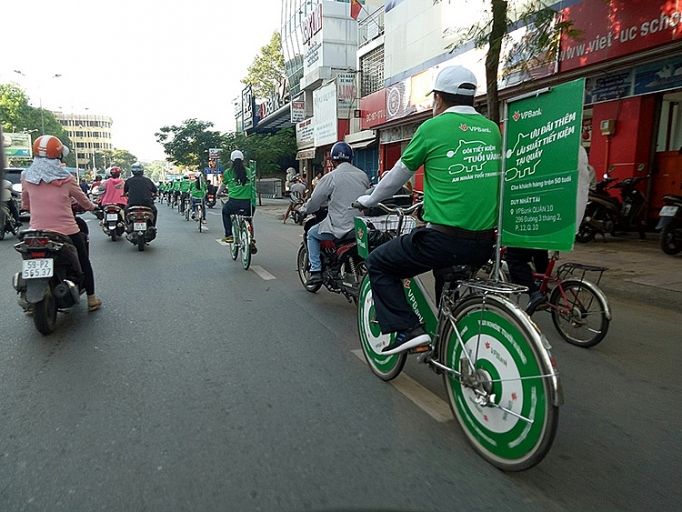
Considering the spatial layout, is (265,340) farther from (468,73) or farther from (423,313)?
(468,73)

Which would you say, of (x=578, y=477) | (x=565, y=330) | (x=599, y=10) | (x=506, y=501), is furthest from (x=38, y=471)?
(x=599, y=10)

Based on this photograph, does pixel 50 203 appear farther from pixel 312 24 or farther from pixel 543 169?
pixel 312 24

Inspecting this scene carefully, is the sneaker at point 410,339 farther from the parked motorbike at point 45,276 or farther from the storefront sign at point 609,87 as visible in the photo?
the storefront sign at point 609,87

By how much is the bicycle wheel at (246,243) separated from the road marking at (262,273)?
0.51 feet

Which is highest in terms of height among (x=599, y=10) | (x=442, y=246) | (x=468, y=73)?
(x=599, y=10)

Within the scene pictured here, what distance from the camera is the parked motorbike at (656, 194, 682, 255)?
302 inches

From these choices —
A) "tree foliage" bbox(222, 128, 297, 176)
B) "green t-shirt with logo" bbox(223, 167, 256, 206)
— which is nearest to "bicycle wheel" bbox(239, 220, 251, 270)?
"green t-shirt with logo" bbox(223, 167, 256, 206)

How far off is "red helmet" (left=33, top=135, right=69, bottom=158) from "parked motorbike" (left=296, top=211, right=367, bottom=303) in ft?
8.79

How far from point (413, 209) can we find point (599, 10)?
344 inches

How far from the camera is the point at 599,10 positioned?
9.76 meters

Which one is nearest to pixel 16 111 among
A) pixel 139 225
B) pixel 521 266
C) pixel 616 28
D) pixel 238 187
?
pixel 139 225

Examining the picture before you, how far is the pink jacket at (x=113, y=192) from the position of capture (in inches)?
434

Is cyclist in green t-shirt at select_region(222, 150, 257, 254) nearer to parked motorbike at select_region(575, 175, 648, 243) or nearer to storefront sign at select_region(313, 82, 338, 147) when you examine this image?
parked motorbike at select_region(575, 175, 648, 243)

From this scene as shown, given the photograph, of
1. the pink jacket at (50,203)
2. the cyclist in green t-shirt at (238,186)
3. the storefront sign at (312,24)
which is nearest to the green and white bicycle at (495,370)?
the pink jacket at (50,203)
